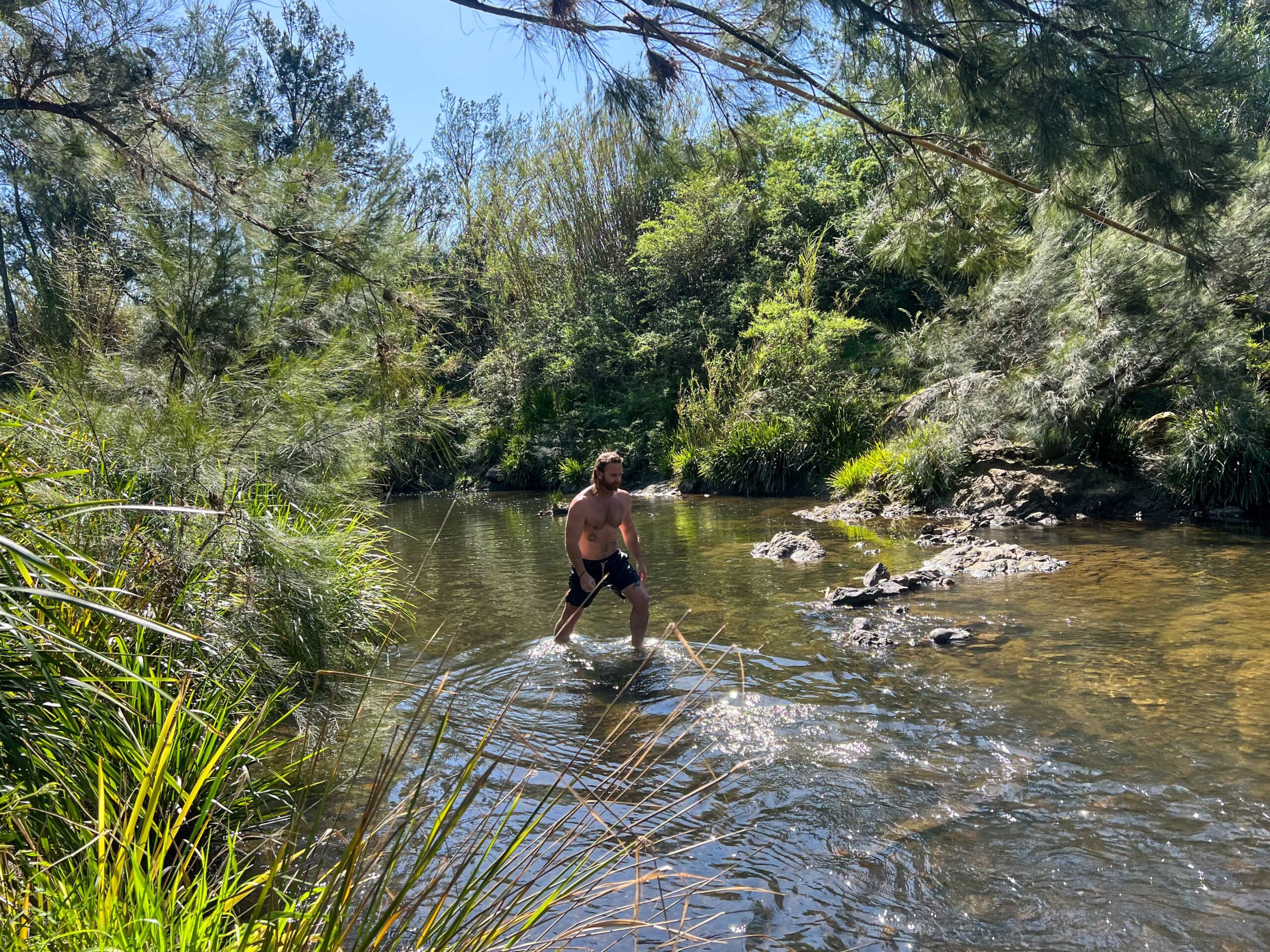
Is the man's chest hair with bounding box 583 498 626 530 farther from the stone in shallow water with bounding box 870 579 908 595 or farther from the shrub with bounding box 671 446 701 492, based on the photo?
the shrub with bounding box 671 446 701 492

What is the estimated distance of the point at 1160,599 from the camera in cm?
755

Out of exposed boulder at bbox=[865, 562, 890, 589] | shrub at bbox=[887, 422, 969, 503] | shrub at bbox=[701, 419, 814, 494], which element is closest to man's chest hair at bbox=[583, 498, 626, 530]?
exposed boulder at bbox=[865, 562, 890, 589]

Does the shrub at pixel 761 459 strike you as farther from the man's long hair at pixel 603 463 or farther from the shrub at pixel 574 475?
the man's long hair at pixel 603 463

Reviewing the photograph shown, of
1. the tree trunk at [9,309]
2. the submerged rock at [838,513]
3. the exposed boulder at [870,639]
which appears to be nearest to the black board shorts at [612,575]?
the exposed boulder at [870,639]

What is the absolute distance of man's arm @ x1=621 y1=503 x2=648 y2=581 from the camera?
6.78 m

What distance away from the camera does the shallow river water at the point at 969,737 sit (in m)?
3.25

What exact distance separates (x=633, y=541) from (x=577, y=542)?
472 millimetres

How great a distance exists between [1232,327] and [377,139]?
85.6 feet

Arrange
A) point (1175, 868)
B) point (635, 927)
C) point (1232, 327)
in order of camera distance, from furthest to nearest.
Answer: point (1232, 327) < point (1175, 868) < point (635, 927)

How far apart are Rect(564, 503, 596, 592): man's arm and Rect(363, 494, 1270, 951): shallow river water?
2.07 feet

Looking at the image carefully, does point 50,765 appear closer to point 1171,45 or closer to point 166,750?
point 166,750

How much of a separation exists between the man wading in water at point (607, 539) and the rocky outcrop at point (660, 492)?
11682mm

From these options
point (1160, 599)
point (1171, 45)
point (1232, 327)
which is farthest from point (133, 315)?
point (1232, 327)

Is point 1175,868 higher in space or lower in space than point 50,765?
lower
